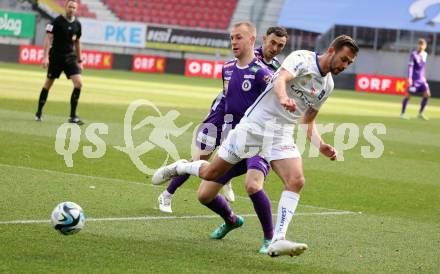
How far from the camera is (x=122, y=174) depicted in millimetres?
12344

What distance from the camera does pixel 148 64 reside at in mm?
45219

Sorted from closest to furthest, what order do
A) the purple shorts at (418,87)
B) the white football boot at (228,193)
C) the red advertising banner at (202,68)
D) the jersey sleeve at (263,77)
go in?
1. the jersey sleeve at (263,77)
2. the white football boot at (228,193)
3. the purple shorts at (418,87)
4. the red advertising banner at (202,68)

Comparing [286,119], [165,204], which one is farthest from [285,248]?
[165,204]

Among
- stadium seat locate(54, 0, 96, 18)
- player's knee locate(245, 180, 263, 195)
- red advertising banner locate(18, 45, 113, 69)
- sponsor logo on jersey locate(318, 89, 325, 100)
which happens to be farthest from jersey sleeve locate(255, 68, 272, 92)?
stadium seat locate(54, 0, 96, 18)

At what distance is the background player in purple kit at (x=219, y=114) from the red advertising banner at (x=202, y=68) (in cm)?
3560

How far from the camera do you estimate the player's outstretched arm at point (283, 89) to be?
704cm

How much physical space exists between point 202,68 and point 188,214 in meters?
36.2

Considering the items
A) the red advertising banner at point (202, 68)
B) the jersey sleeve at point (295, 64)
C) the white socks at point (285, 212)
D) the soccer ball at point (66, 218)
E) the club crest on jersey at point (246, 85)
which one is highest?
the jersey sleeve at point (295, 64)

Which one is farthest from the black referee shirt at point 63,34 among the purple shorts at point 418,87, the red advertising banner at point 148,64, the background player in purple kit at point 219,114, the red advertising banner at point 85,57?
the red advertising banner at point 148,64

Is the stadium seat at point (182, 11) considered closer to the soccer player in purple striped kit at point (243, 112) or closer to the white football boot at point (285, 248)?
the soccer player in purple striped kit at point (243, 112)

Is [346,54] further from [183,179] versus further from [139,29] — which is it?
[139,29]

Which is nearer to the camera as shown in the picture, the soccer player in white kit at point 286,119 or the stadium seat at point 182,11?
the soccer player in white kit at point 286,119

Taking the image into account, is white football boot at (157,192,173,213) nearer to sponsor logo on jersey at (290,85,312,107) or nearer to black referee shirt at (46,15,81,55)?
sponsor logo on jersey at (290,85,312,107)

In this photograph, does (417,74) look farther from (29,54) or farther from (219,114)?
(29,54)
